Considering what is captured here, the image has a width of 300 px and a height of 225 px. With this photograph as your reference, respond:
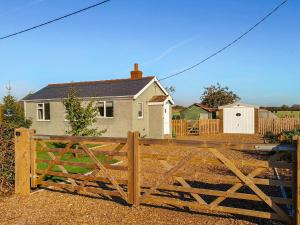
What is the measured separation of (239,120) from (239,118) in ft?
0.66

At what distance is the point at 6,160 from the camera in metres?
8.05

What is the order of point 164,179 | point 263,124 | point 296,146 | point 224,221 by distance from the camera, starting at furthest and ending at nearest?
1. point 263,124
2. point 164,179
3. point 224,221
4. point 296,146

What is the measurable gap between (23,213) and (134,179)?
97.2 inches

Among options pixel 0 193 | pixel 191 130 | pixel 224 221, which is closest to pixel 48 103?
pixel 191 130

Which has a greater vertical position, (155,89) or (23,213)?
(155,89)

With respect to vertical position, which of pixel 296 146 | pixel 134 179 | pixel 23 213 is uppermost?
pixel 296 146

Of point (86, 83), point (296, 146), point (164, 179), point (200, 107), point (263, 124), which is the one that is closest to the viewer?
Result: point (296, 146)

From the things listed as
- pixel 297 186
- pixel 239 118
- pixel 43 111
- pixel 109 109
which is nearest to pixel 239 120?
pixel 239 118

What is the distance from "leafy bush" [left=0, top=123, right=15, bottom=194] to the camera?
7941mm

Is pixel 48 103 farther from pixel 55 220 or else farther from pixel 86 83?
pixel 55 220

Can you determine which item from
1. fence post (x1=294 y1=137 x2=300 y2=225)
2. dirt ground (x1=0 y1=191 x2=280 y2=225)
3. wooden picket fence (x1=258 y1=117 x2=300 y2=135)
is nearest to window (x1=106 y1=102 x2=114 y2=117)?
dirt ground (x1=0 y1=191 x2=280 y2=225)

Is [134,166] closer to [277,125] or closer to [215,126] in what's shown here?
[277,125]

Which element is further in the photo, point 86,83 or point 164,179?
point 86,83

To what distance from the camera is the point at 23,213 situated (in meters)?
6.47
